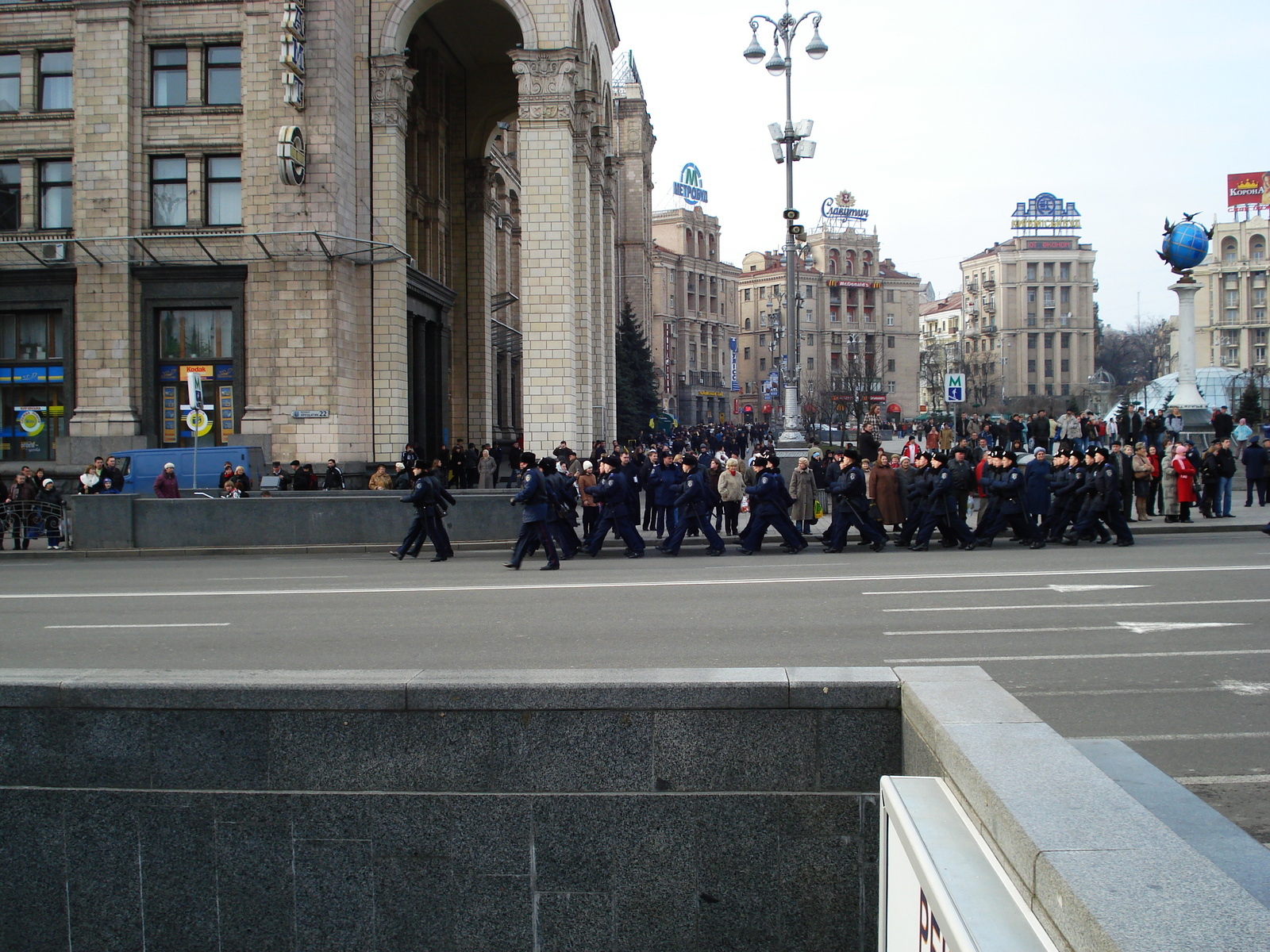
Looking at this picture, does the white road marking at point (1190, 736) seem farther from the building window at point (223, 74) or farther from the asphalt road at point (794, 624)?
the building window at point (223, 74)

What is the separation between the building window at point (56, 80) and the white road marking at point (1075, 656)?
103 ft

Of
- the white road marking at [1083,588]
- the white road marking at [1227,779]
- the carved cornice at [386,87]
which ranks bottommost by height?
the white road marking at [1227,779]

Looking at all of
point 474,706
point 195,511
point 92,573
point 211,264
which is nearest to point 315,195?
point 211,264

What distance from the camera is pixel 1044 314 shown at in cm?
13588

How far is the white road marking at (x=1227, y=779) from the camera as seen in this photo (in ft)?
19.1

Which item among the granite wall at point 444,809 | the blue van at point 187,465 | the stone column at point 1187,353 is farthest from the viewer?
the stone column at point 1187,353

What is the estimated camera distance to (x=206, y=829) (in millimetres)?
4465

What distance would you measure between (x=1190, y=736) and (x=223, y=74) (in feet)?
102

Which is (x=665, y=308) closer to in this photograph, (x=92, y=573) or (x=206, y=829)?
(x=92, y=573)

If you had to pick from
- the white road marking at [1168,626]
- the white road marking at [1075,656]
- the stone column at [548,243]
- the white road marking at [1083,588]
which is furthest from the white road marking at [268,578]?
the stone column at [548,243]

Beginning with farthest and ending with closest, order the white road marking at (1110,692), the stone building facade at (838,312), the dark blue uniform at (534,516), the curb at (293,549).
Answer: the stone building facade at (838,312) < the curb at (293,549) < the dark blue uniform at (534,516) < the white road marking at (1110,692)

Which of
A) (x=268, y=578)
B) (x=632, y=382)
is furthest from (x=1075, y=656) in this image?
(x=632, y=382)

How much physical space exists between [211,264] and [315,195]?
375 cm

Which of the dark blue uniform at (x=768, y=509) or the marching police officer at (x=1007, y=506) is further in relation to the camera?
the marching police officer at (x=1007, y=506)
